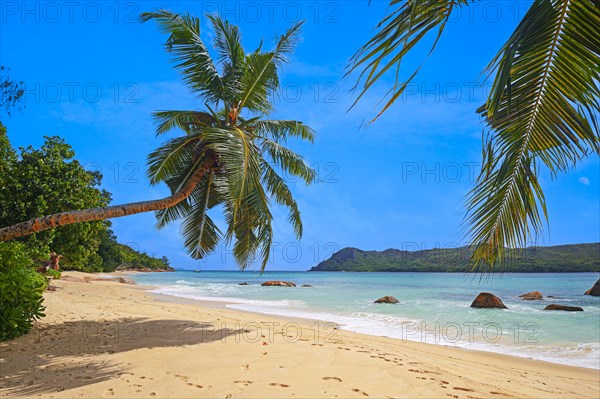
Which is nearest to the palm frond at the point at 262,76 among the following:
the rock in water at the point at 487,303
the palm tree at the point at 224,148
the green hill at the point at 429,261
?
the palm tree at the point at 224,148

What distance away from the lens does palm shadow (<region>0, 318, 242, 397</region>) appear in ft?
19.2

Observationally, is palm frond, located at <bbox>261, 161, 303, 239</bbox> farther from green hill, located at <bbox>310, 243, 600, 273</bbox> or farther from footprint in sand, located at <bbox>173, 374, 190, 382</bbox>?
green hill, located at <bbox>310, 243, 600, 273</bbox>

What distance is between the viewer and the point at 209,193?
11.2 meters

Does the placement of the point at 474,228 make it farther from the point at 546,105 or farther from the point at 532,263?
the point at 532,263

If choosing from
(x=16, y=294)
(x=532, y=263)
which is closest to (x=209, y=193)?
(x=16, y=294)

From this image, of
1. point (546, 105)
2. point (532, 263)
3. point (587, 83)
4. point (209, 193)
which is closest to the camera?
point (587, 83)

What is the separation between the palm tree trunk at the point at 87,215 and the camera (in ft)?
23.0

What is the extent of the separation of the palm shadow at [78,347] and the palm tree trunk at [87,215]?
2.14 m

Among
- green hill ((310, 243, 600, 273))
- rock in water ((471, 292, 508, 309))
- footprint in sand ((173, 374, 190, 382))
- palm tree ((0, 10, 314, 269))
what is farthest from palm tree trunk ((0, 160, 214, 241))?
green hill ((310, 243, 600, 273))

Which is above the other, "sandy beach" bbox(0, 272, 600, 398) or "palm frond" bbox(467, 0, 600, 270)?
"palm frond" bbox(467, 0, 600, 270)

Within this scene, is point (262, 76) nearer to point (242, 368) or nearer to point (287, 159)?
point (287, 159)

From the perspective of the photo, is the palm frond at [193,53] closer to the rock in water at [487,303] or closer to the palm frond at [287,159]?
the palm frond at [287,159]

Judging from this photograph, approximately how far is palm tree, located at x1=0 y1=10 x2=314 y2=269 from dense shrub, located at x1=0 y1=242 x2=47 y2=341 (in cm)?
234

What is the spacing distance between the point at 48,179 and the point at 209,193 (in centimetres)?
447
